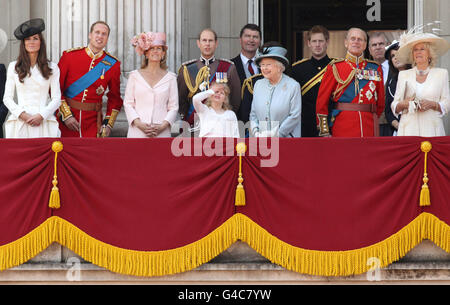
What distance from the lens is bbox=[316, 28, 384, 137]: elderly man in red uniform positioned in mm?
11984

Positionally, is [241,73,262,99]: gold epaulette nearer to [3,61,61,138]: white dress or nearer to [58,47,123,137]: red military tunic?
[58,47,123,137]: red military tunic

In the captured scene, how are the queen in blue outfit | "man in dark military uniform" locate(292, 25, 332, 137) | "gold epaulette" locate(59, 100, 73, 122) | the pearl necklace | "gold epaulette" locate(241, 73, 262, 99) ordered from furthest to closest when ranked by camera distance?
"man in dark military uniform" locate(292, 25, 332, 137) < "gold epaulette" locate(241, 73, 262, 99) < "gold epaulette" locate(59, 100, 73, 122) < the queen in blue outfit < the pearl necklace

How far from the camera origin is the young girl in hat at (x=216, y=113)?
11.4 metres

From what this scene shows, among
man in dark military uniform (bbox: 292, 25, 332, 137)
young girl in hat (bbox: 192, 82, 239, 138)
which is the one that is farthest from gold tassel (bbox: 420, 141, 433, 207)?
man in dark military uniform (bbox: 292, 25, 332, 137)

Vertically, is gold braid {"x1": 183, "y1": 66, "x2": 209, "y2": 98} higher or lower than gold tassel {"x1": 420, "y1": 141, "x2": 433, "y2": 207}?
higher

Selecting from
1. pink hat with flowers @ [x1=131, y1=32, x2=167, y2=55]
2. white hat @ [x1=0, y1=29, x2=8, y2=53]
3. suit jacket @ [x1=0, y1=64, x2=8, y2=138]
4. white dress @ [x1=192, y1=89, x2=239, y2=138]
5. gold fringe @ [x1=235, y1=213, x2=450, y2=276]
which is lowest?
gold fringe @ [x1=235, y1=213, x2=450, y2=276]

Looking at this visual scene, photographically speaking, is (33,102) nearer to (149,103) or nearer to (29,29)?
(29,29)

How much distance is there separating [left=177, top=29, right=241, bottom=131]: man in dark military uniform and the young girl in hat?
0.62m

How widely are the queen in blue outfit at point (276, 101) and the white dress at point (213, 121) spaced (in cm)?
30

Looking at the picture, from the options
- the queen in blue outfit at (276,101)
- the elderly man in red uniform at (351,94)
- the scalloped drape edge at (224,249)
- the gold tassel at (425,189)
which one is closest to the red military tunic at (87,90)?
the queen in blue outfit at (276,101)

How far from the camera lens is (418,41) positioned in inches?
455

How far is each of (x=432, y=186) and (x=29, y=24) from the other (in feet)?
12.8

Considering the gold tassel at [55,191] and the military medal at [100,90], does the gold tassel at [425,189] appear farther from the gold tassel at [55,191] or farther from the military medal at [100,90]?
the military medal at [100,90]

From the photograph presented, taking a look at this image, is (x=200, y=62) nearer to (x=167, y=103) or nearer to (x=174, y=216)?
(x=167, y=103)
